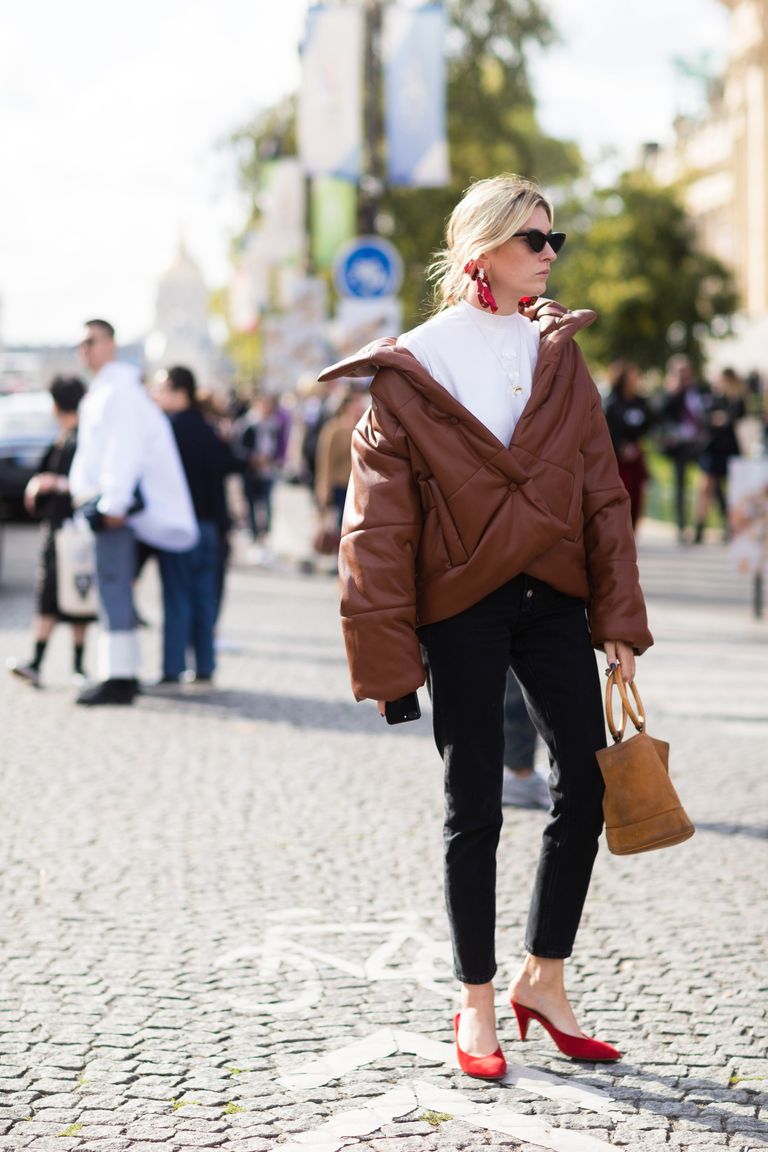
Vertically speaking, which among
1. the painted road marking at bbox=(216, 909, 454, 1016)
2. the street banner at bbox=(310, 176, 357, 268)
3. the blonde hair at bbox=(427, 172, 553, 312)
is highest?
the street banner at bbox=(310, 176, 357, 268)

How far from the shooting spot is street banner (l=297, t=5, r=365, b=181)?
22938 millimetres

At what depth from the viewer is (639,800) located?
13.8 ft

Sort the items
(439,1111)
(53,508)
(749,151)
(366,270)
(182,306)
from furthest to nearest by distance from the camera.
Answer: (182,306) → (749,151) → (366,270) → (53,508) → (439,1111)

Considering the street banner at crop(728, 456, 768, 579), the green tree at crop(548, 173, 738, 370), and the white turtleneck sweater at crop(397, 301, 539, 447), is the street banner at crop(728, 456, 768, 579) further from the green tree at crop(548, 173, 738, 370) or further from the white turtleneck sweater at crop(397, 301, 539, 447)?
the green tree at crop(548, 173, 738, 370)

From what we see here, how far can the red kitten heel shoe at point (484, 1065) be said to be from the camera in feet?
13.6

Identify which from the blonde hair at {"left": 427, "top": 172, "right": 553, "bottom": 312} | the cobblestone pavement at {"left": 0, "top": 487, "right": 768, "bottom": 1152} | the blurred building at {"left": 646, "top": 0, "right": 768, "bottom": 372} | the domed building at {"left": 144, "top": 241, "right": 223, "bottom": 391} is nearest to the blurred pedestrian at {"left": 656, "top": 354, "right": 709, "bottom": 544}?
the cobblestone pavement at {"left": 0, "top": 487, "right": 768, "bottom": 1152}

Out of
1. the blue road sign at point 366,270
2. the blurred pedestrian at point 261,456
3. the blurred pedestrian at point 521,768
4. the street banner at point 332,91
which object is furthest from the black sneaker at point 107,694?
the street banner at point 332,91

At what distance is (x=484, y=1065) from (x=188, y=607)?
6.95 m

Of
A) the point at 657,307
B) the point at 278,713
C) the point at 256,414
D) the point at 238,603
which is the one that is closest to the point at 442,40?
the point at 256,414

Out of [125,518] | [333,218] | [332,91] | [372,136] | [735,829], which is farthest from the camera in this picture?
[333,218]

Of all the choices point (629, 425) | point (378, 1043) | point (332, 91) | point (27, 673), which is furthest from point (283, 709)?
point (332, 91)

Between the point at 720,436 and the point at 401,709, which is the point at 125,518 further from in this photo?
the point at 720,436

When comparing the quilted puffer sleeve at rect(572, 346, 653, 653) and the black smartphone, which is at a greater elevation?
the quilted puffer sleeve at rect(572, 346, 653, 653)

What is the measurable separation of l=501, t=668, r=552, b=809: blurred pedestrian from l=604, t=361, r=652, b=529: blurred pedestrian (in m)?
7.73
